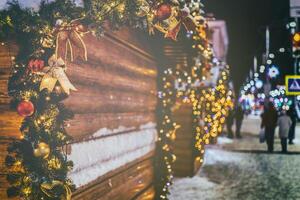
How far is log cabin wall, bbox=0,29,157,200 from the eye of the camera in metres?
4.86

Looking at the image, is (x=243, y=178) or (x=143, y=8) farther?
(x=243, y=178)

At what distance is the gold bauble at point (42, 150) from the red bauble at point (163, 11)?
66.1 inches

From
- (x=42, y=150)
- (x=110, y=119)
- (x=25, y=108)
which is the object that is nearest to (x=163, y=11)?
(x=25, y=108)

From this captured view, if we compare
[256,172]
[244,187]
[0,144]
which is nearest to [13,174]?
[0,144]

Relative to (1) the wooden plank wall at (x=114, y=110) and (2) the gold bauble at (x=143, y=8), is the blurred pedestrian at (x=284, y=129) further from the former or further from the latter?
(2) the gold bauble at (x=143, y=8)

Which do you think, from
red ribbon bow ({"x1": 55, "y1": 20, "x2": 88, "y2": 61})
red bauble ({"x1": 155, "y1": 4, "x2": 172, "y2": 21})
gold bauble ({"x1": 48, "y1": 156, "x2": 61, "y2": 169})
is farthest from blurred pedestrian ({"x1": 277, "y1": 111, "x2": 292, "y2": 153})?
red ribbon bow ({"x1": 55, "y1": 20, "x2": 88, "y2": 61})

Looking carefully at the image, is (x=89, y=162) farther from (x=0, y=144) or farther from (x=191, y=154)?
(x=191, y=154)

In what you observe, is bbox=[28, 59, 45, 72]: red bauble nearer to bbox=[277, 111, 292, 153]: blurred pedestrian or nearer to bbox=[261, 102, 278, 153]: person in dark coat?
bbox=[261, 102, 278, 153]: person in dark coat

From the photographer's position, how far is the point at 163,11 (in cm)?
429

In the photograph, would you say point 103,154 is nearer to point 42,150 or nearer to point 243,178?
point 42,150

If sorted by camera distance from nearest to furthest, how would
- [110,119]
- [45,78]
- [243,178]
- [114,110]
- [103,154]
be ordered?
1. [45,78]
2. [103,154]
3. [110,119]
4. [114,110]
5. [243,178]

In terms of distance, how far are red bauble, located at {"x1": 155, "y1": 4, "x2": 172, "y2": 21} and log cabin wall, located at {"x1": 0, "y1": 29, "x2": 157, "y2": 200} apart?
115 centimetres

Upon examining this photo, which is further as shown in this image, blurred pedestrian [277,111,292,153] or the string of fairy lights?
blurred pedestrian [277,111,292,153]

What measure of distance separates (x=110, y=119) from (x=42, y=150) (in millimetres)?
2324
